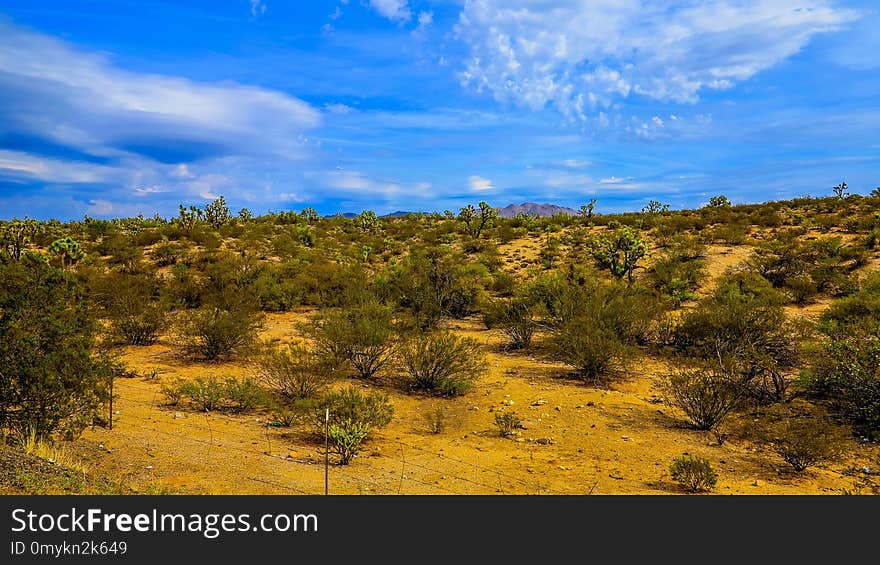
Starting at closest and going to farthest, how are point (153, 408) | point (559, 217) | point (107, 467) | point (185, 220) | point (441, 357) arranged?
point (107, 467)
point (153, 408)
point (441, 357)
point (185, 220)
point (559, 217)

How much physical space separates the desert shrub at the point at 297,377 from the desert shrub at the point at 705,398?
707 centimetres

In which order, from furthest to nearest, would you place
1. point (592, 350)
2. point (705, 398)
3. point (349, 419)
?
1. point (592, 350)
2. point (705, 398)
3. point (349, 419)

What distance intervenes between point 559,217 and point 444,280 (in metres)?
20.8

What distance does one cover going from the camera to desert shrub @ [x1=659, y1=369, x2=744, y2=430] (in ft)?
30.8

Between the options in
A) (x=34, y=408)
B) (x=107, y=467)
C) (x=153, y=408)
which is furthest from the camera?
(x=153, y=408)

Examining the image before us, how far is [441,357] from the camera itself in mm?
11805

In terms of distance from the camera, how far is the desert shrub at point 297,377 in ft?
34.5

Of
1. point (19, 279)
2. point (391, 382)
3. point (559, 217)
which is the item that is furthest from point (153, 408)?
point (559, 217)

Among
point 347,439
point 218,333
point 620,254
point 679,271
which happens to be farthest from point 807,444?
point 620,254

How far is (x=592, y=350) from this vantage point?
1215 cm

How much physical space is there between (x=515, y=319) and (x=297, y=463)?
992 centimetres

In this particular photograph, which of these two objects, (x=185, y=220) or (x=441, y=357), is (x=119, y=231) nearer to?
(x=185, y=220)

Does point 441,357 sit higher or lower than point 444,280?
lower

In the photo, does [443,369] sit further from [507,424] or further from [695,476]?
[695,476]
